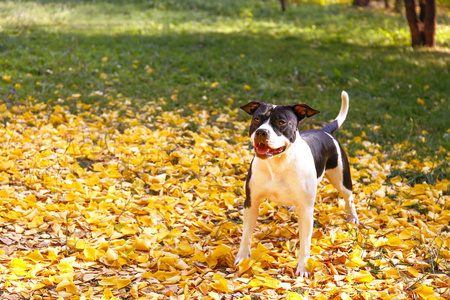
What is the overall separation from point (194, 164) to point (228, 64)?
5.47 m

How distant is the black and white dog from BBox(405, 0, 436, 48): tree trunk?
33.2 ft

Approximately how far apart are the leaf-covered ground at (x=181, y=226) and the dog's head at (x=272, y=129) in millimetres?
906

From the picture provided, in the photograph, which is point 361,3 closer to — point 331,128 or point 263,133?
point 331,128

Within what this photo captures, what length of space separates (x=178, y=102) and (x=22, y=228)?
4667mm

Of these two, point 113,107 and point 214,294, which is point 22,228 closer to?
point 214,294

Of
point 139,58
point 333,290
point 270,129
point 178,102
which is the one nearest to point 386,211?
point 333,290

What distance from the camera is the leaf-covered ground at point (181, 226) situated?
10.4ft

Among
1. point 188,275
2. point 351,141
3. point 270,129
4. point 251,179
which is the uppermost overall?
point 270,129

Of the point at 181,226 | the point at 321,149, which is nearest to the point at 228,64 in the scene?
the point at 181,226

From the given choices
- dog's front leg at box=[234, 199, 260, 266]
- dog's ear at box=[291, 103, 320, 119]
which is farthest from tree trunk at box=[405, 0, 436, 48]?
dog's front leg at box=[234, 199, 260, 266]

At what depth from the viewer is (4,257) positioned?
132 inches

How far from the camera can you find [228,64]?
10.5 meters

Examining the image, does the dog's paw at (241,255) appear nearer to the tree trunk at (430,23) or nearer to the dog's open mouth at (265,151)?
the dog's open mouth at (265,151)

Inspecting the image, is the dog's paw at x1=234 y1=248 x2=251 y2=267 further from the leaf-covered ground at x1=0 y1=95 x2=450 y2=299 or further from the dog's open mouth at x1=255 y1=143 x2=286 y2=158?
the dog's open mouth at x1=255 y1=143 x2=286 y2=158
